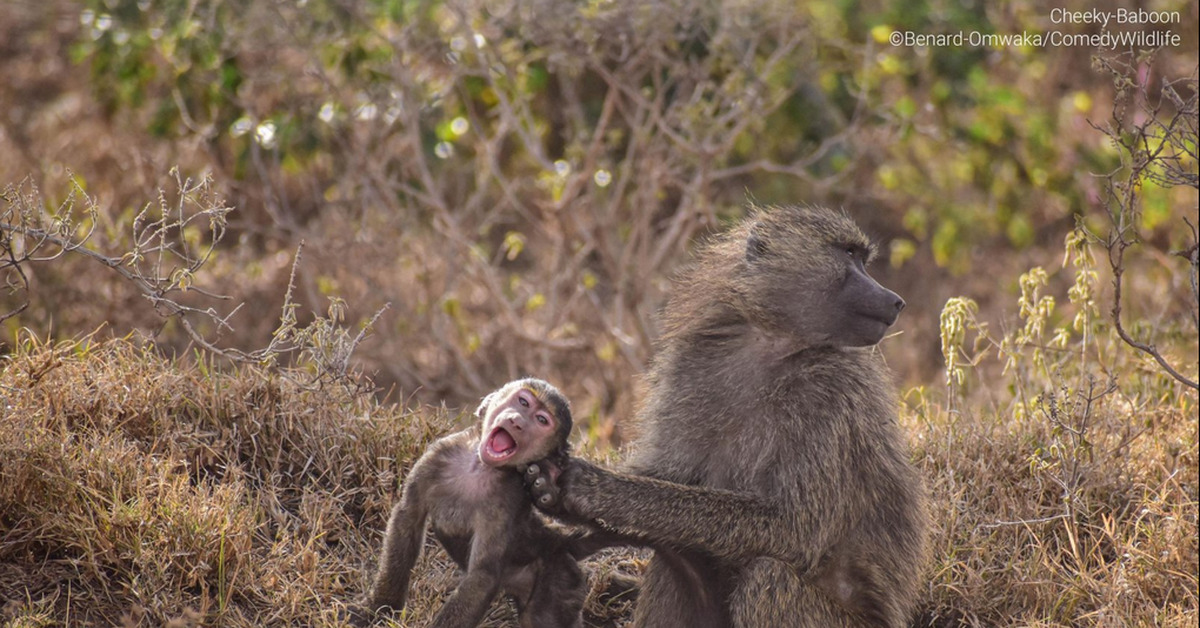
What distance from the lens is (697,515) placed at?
3273 millimetres

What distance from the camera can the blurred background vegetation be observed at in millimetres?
6176

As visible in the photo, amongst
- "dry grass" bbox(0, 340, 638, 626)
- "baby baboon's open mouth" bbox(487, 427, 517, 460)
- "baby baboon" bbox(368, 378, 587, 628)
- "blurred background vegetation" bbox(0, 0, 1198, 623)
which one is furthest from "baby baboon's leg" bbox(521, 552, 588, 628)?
"blurred background vegetation" bbox(0, 0, 1198, 623)

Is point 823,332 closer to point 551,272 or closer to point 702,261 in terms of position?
point 702,261

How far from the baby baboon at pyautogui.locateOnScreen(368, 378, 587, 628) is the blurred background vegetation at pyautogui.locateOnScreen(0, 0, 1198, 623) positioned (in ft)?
5.84

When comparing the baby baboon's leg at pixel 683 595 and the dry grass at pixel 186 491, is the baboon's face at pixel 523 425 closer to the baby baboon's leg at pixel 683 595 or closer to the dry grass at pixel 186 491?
the baby baboon's leg at pixel 683 595

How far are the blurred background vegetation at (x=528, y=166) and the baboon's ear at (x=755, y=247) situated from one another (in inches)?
51.4

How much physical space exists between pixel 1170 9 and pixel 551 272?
4.73 m

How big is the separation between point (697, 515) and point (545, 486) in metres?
0.38

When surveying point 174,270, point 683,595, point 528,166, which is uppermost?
point 174,270

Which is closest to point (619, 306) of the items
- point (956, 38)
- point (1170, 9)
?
point (956, 38)

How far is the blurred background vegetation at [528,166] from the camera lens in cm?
618

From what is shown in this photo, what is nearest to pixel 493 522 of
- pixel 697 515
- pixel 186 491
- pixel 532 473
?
pixel 532 473

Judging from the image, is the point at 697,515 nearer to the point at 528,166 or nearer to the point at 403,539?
the point at 403,539

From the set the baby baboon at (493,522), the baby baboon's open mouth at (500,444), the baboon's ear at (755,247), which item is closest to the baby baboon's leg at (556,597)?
the baby baboon at (493,522)
